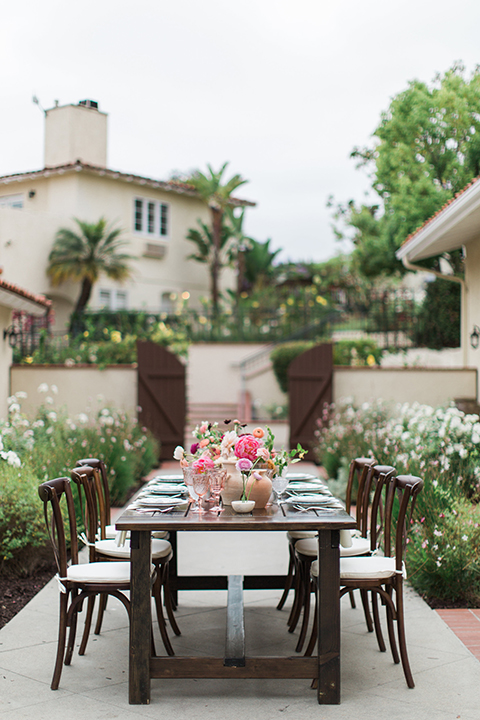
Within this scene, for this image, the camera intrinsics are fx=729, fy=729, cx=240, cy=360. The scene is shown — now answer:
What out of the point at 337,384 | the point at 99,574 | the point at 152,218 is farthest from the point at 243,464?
the point at 152,218

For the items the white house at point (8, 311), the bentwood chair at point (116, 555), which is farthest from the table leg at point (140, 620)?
the white house at point (8, 311)

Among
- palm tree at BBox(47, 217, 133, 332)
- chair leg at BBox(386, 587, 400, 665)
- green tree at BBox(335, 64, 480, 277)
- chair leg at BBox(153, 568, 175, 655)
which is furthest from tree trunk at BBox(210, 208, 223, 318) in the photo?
chair leg at BBox(386, 587, 400, 665)

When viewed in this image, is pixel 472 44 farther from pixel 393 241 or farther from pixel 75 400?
pixel 75 400

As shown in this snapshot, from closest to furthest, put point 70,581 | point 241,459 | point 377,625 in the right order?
point 70,581 → point 241,459 → point 377,625

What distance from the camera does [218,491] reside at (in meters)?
4.02

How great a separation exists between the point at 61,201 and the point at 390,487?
18.7 meters

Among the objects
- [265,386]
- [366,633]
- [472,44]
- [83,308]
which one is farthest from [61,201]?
[366,633]

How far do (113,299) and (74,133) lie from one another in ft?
16.2

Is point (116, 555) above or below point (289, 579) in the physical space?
above

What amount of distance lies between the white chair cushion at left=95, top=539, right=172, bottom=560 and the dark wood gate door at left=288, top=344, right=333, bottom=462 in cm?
810

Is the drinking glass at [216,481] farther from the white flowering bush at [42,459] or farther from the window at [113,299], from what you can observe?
the window at [113,299]

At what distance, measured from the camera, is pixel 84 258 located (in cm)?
1986

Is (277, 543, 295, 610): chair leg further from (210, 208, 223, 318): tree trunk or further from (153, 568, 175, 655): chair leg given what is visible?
(210, 208, 223, 318): tree trunk

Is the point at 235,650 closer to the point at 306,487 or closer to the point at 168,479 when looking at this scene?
the point at 306,487
